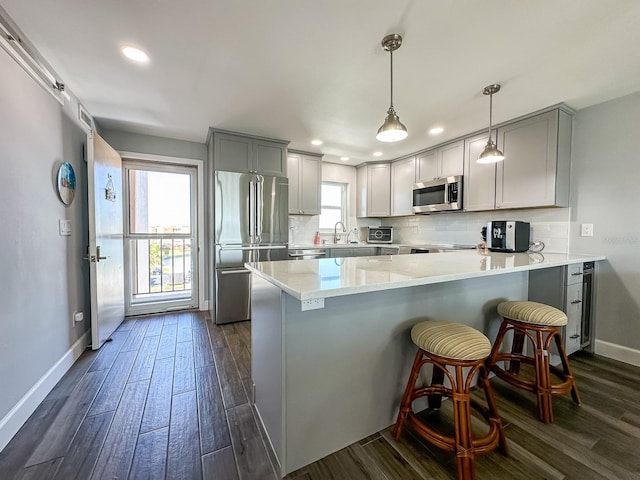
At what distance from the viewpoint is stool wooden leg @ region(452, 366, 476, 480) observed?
1.18 meters

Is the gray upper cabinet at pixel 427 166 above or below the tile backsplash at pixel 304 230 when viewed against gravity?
above

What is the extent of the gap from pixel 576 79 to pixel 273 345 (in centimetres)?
308

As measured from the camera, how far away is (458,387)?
1.24 m

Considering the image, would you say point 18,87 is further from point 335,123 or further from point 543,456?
point 543,456

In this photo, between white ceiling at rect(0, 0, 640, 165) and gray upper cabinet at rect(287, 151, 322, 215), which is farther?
gray upper cabinet at rect(287, 151, 322, 215)

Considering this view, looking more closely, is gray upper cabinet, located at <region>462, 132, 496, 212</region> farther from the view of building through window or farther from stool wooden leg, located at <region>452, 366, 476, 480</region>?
the view of building through window

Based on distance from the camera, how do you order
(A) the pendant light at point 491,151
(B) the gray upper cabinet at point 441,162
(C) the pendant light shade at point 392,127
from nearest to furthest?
1. (C) the pendant light shade at point 392,127
2. (A) the pendant light at point 491,151
3. (B) the gray upper cabinet at point 441,162

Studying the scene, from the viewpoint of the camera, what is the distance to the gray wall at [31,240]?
58.7 inches

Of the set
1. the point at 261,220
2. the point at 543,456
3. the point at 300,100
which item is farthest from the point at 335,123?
the point at 543,456

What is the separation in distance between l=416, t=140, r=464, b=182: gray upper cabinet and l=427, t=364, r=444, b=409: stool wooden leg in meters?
2.77

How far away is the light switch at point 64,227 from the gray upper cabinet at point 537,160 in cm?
429

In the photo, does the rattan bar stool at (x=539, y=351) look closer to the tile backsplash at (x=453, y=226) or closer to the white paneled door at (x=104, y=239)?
the tile backsplash at (x=453, y=226)

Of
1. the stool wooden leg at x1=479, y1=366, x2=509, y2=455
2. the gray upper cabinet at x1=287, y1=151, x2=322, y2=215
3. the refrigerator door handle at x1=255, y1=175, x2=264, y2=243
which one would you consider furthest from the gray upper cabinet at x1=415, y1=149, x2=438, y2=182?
the stool wooden leg at x1=479, y1=366, x2=509, y2=455

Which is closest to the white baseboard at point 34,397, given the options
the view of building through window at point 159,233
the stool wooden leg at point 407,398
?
the view of building through window at point 159,233
